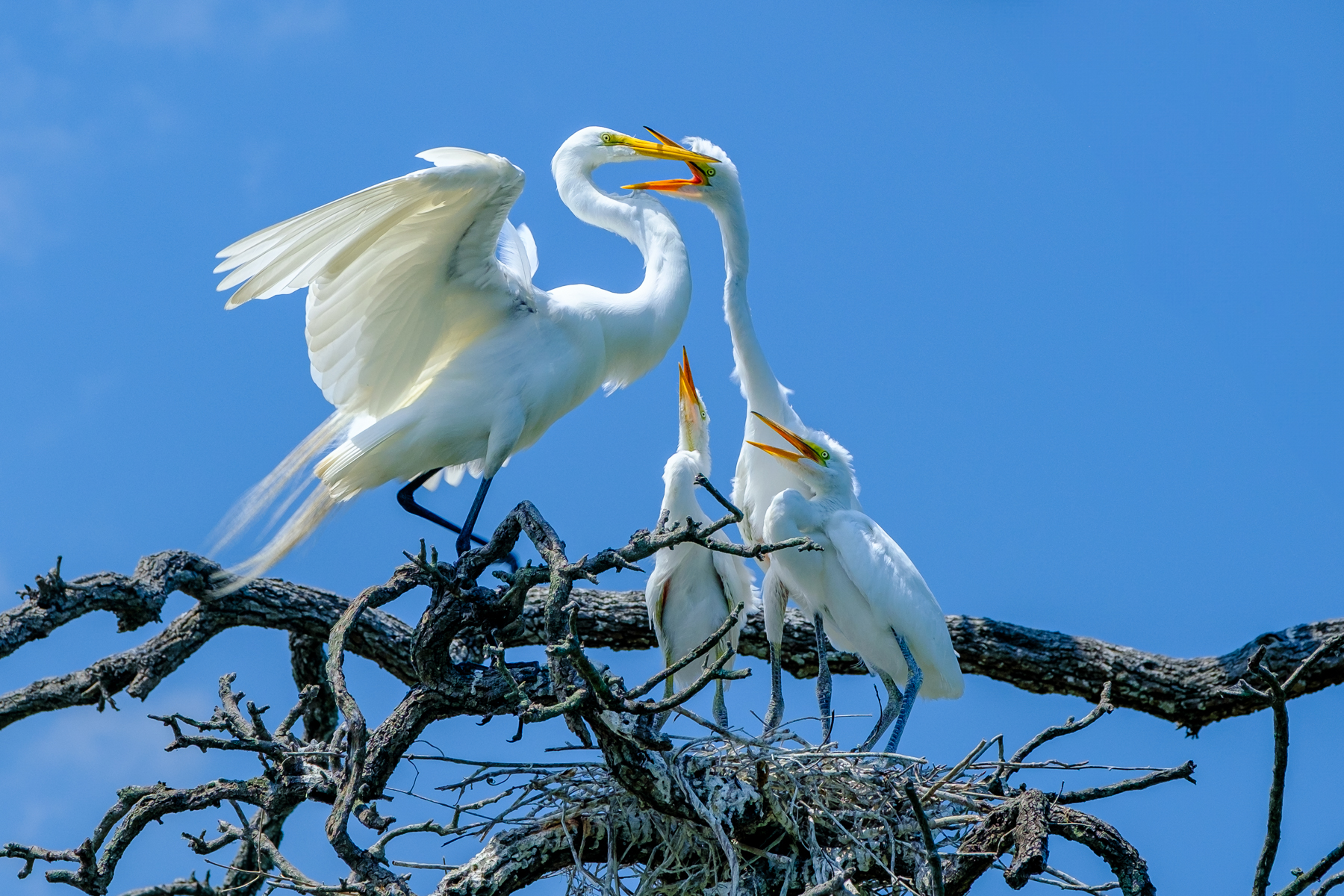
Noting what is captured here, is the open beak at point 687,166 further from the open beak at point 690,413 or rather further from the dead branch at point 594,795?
the dead branch at point 594,795

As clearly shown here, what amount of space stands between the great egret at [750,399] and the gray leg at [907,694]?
0.74 ft

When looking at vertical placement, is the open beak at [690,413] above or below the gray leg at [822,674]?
above

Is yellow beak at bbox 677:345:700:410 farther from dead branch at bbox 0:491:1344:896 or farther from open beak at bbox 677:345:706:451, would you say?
dead branch at bbox 0:491:1344:896

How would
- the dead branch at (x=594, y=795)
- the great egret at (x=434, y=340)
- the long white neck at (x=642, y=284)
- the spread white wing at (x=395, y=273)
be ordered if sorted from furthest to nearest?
the long white neck at (x=642, y=284) → the great egret at (x=434, y=340) → the spread white wing at (x=395, y=273) → the dead branch at (x=594, y=795)

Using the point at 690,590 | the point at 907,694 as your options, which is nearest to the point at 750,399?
the point at 690,590

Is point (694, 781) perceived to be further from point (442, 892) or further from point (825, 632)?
point (825, 632)

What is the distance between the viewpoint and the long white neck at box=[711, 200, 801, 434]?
17.5 ft

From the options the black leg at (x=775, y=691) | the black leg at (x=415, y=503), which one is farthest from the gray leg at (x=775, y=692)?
the black leg at (x=415, y=503)

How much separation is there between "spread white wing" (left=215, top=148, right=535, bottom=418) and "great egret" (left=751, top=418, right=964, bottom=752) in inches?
45.1

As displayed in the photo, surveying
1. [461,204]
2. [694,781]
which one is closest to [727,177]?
[461,204]

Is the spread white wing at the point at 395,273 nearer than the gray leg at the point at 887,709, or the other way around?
the spread white wing at the point at 395,273

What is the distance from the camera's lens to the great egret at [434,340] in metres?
4.04

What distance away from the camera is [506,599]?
329cm

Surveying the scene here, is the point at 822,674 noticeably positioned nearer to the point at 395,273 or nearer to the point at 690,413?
the point at 690,413
